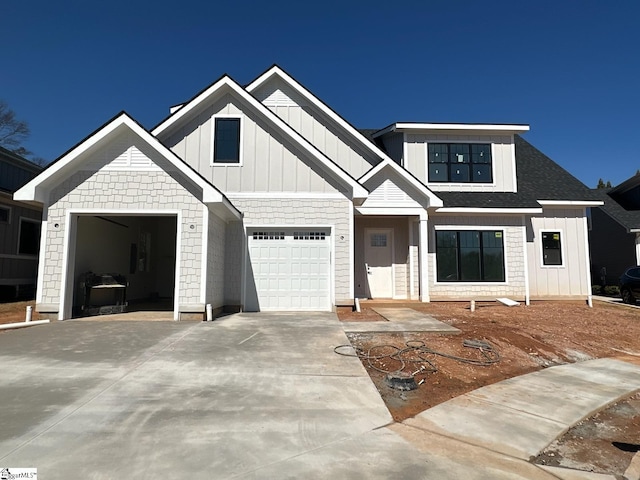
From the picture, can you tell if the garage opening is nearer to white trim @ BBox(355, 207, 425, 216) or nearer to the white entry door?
white trim @ BBox(355, 207, 425, 216)

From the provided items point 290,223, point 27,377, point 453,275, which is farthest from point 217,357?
point 453,275

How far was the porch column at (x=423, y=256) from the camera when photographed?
14031 millimetres

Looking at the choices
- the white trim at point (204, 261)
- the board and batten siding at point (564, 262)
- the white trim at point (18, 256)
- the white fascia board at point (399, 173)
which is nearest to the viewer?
the white trim at point (204, 261)

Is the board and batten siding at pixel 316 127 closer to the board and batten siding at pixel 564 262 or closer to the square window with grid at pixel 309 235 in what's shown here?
the square window with grid at pixel 309 235

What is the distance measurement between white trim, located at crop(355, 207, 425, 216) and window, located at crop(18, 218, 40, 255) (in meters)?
13.1

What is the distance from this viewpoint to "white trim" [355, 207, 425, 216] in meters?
14.0

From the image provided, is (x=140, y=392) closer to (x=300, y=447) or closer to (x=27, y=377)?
(x=27, y=377)

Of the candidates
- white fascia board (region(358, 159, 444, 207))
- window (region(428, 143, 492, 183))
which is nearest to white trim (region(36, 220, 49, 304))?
white fascia board (region(358, 159, 444, 207))

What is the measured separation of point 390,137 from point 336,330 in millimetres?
10063

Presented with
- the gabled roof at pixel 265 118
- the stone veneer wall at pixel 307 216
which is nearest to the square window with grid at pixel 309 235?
the stone veneer wall at pixel 307 216

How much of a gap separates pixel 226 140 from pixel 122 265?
5907 millimetres

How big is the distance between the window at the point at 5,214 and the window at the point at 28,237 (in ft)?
2.29

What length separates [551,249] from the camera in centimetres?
1580

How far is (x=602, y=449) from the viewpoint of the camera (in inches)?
156
